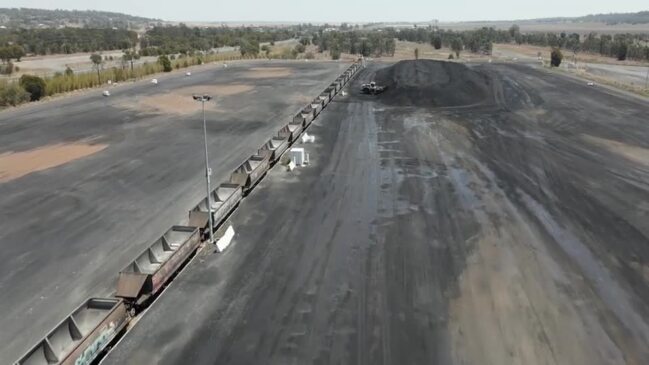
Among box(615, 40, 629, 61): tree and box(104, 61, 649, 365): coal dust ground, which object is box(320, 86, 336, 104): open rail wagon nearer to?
box(104, 61, 649, 365): coal dust ground

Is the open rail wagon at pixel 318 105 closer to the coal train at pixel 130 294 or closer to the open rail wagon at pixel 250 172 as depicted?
the open rail wagon at pixel 250 172

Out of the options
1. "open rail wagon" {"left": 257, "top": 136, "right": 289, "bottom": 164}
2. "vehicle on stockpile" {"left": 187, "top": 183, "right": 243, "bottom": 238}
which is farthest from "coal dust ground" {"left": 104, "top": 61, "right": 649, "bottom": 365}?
"open rail wagon" {"left": 257, "top": 136, "right": 289, "bottom": 164}

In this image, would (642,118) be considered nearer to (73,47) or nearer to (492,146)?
(492,146)

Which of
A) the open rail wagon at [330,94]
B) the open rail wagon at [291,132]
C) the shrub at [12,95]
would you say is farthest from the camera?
the open rail wagon at [330,94]

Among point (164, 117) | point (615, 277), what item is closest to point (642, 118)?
point (615, 277)

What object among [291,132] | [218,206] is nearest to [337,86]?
[291,132]

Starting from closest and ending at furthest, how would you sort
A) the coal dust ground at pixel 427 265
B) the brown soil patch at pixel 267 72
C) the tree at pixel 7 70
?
the coal dust ground at pixel 427 265 < the tree at pixel 7 70 < the brown soil patch at pixel 267 72

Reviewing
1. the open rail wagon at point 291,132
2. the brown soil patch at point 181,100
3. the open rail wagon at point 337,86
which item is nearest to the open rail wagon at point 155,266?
the open rail wagon at point 291,132
